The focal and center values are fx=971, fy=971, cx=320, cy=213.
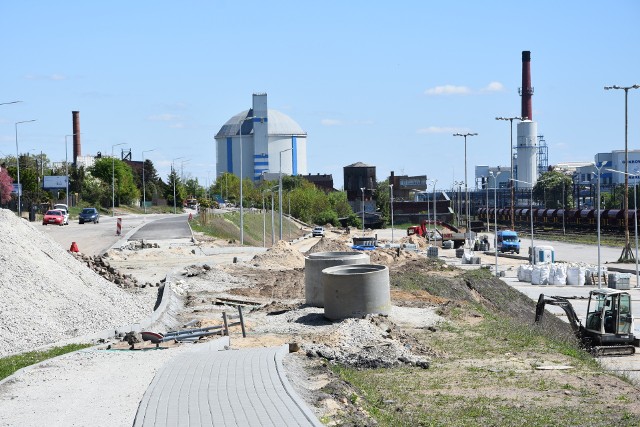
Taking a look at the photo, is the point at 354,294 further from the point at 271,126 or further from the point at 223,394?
the point at 271,126

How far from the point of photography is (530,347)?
68.6 feet

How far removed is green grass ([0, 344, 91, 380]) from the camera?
1559 cm

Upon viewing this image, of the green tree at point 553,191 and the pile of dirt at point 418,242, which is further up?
the green tree at point 553,191

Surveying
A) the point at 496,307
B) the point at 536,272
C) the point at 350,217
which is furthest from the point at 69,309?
the point at 350,217

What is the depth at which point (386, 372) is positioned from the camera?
1778cm

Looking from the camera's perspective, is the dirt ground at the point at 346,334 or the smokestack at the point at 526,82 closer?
the dirt ground at the point at 346,334

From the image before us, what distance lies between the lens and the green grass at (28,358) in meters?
15.6

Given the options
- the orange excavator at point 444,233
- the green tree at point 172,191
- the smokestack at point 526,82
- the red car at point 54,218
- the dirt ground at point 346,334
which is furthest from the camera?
the smokestack at point 526,82

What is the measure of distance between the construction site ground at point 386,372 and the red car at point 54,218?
130ft

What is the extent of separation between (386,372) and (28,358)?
637cm

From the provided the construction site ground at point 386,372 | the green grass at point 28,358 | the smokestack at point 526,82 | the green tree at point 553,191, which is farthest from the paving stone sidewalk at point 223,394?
the green tree at point 553,191

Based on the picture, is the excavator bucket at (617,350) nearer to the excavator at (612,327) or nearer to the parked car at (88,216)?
the excavator at (612,327)

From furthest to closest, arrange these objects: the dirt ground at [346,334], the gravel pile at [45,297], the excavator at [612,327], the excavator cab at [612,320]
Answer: the excavator cab at [612,320] < the excavator at [612,327] < the gravel pile at [45,297] < the dirt ground at [346,334]

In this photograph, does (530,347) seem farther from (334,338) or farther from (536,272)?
(536,272)
